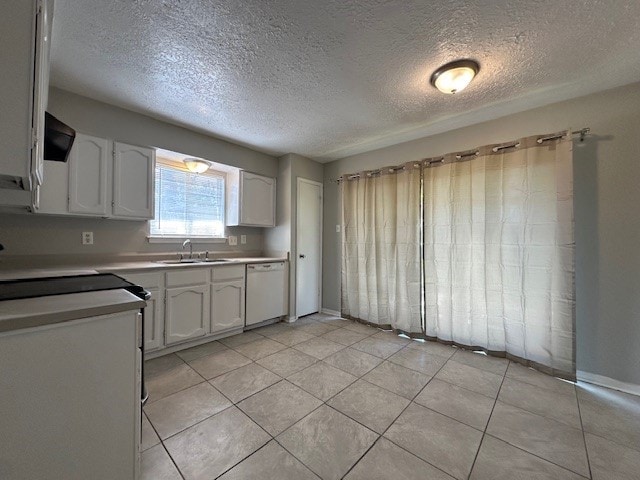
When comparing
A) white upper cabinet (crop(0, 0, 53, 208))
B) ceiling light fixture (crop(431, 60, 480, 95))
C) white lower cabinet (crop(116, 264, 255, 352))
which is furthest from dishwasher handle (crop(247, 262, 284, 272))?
ceiling light fixture (crop(431, 60, 480, 95))

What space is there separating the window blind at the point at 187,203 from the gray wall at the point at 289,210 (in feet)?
2.68

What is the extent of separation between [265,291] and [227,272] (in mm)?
623

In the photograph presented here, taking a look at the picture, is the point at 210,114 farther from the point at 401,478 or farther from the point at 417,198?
the point at 401,478

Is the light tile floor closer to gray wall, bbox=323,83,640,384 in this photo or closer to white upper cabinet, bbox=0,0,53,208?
gray wall, bbox=323,83,640,384

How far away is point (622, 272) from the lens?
1968 mm

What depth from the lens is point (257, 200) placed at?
3.54 m

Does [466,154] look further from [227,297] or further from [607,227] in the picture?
[227,297]

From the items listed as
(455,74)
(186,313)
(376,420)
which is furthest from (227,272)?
(455,74)

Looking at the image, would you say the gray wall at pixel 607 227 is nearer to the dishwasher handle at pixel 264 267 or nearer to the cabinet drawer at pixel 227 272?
the dishwasher handle at pixel 264 267

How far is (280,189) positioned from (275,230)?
2.07 feet

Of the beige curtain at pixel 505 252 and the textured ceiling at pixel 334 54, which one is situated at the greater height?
the textured ceiling at pixel 334 54

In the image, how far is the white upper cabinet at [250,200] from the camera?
337cm

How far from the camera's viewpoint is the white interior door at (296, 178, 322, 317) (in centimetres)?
374

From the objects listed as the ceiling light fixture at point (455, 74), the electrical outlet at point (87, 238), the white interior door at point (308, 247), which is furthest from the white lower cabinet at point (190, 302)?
the ceiling light fixture at point (455, 74)
